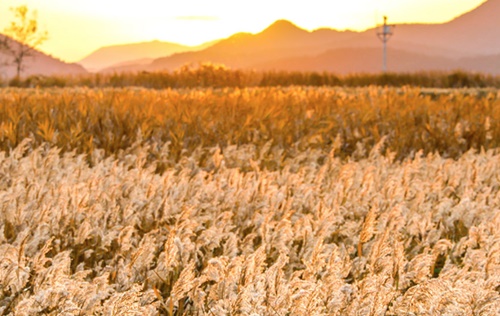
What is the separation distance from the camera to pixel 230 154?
542 centimetres

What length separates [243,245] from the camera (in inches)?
117

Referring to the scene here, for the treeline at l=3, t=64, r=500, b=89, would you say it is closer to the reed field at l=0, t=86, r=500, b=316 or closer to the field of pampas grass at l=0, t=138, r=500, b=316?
the reed field at l=0, t=86, r=500, b=316

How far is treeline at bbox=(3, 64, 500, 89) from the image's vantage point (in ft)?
68.7

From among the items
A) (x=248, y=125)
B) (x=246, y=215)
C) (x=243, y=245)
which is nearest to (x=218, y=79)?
(x=248, y=125)

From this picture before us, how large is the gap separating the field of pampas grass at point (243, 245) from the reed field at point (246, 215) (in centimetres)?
1

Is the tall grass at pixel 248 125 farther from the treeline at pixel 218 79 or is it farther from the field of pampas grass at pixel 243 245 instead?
the treeline at pixel 218 79

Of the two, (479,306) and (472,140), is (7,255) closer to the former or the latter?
(479,306)

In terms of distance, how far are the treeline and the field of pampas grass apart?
53.7 ft

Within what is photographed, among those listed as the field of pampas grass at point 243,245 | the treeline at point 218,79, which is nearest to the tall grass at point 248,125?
the field of pampas grass at point 243,245

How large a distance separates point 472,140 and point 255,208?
4395mm

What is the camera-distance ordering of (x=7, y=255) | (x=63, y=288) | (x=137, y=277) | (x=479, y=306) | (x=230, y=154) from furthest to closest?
1. (x=230, y=154)
2. (x=137, y=277)
3. (x=7, y=255)
4. (x=479, y=306)
5. (x=63, y=288)

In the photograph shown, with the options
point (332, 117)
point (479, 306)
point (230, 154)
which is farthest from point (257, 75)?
point (479, 306)

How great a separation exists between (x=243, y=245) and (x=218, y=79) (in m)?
18.6

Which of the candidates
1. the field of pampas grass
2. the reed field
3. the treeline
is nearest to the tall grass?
the reed field
